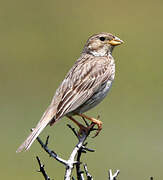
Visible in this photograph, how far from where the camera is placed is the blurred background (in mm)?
A: 16969

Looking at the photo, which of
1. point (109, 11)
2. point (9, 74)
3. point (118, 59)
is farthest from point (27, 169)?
point (109, 11)

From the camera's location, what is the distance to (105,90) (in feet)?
30.9

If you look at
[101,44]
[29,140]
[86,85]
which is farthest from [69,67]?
[29,140]

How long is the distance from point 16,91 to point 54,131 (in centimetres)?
469

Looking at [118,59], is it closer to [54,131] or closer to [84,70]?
[54,131]

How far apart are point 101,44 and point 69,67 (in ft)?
44.0

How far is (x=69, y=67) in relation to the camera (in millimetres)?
23453

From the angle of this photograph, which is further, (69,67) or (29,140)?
(69,67)

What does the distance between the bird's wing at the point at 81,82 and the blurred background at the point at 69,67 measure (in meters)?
6.04

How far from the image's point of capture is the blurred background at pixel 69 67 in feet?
55.7

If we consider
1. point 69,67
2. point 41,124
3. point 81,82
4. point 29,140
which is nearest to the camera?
point 29,140

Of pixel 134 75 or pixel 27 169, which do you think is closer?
pixel 27 169

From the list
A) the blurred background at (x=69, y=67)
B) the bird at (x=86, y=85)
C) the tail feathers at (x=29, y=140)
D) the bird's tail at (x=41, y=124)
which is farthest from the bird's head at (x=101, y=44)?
the blurred background at (x=69, y=67)

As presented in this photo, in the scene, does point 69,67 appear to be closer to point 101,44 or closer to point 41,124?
point 101,44
